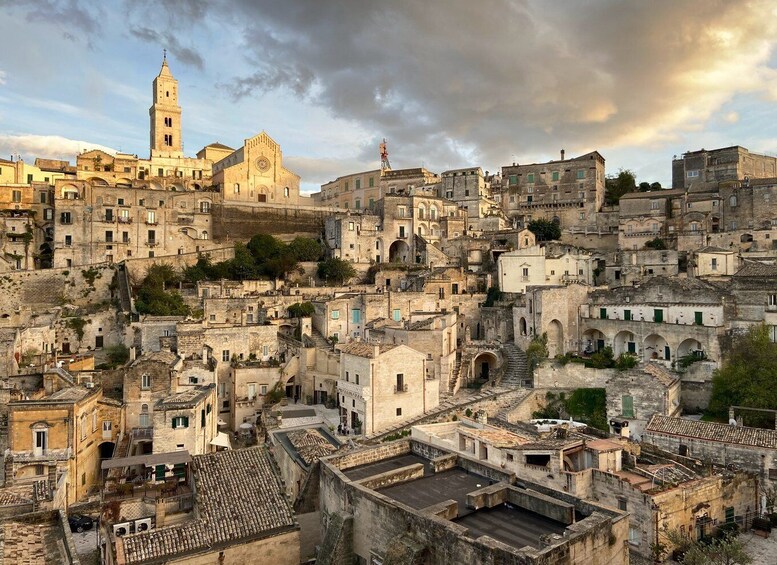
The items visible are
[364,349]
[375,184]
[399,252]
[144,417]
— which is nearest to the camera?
[144,417]

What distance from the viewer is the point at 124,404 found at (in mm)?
28250

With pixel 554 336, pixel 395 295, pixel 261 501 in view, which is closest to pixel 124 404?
pixel 261 501

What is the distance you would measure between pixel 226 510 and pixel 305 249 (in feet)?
140

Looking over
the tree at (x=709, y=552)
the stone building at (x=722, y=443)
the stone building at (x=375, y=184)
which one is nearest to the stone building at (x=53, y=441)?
the tree at (x=709, y=552)

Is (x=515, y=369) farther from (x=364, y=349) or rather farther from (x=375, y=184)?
(x=375, y=184)

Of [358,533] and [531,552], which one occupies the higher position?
[531,552]

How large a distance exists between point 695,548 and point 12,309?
46.7 meters

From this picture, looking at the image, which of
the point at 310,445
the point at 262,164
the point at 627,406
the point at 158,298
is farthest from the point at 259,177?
the point at 310,445

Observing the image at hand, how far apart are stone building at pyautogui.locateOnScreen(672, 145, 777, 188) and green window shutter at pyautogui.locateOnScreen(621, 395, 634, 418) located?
4323cm

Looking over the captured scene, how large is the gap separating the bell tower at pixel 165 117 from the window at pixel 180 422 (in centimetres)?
6105

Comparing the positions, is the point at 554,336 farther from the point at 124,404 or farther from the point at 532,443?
the point at 124,404

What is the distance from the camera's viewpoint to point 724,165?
2496 inches

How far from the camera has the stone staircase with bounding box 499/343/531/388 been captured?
35812 millimetres

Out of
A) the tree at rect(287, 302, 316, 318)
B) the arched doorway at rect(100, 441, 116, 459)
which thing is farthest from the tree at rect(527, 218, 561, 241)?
the arched doorway at rect(100, 441, 116, 459)
